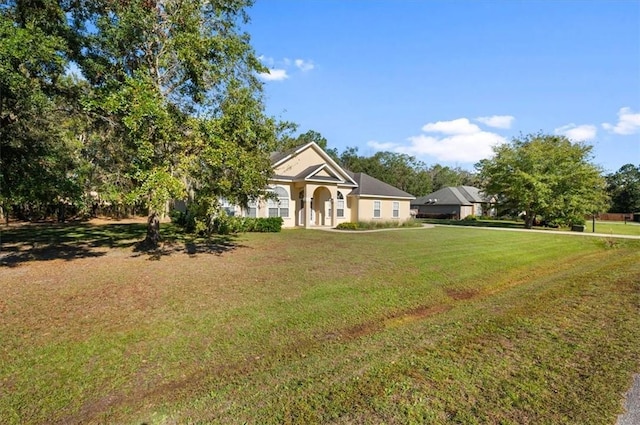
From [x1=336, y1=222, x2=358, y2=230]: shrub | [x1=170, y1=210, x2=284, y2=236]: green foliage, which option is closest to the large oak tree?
[x1=170, y1=210, x2=284, y2=236]: green foliage

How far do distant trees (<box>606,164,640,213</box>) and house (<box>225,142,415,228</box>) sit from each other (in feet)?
166

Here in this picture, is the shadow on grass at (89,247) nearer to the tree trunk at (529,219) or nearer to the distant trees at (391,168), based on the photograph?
the tree trunk at (529,219)

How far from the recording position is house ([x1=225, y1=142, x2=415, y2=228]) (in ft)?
78.5

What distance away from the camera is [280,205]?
942 inches

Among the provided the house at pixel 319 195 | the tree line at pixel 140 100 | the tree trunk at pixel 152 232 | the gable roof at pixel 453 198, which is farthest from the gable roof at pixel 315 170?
the gable roof at pixel 453 198

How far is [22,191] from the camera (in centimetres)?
869

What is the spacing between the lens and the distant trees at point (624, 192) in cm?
5809

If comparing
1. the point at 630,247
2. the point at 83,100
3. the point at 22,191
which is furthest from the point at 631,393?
the point at 630,247

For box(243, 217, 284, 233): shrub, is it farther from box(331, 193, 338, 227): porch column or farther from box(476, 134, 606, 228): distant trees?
box(476, 134, 606, 228): distant trees

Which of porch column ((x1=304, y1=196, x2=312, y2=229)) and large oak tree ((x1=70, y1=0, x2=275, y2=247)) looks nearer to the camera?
large oak tree ((x1=70, y1=0, x2=275, y2=247))

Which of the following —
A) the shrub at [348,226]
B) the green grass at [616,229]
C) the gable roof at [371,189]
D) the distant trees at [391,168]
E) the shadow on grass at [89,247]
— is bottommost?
the green grass at [616,229]

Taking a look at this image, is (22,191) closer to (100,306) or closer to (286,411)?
(100,306)

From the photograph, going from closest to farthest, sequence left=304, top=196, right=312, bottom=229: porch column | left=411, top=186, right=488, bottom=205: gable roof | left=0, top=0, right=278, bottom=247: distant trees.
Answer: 1. left=0, top=0, right=278, bottom=247: distant trees
2. left=304, top=196, right=312, bottom=229: porch column
3. left=411, top=186, right=488, bottom=205: gable roof

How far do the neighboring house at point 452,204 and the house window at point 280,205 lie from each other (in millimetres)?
32311
